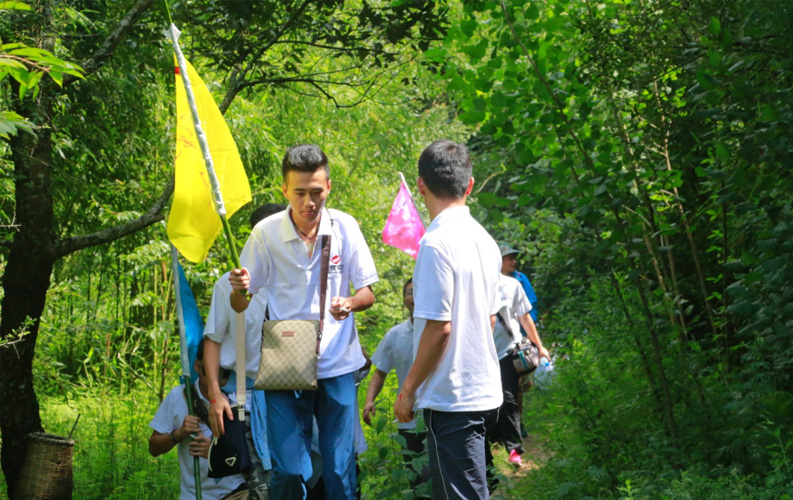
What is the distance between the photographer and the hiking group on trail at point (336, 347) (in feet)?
14.3

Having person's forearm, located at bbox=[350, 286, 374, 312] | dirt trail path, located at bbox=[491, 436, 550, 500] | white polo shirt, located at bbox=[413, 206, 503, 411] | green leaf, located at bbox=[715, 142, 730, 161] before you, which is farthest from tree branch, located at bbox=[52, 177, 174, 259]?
green leaf, located at bbox=[715, 142, 730, 161]

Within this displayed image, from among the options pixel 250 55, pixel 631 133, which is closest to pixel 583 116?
pixel 631 133

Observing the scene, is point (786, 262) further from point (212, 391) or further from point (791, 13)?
point (212, 391)

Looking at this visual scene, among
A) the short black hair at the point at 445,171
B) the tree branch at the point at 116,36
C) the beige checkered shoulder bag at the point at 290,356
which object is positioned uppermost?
the tree branch at the point at 116,36

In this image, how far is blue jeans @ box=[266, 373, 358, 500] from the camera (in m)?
5.39

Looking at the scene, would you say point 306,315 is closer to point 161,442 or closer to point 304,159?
point 304,159

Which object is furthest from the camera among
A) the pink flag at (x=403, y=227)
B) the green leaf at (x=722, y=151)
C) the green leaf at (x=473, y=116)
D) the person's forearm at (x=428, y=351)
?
the pink flag at (x=403, y=227)

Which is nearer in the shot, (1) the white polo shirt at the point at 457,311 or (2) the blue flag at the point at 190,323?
(1) the white polo shirt at the point at 457,311

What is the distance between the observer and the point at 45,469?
7.31 meters

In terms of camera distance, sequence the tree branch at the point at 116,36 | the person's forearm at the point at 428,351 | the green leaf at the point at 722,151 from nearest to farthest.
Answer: the person's forearm at the point at 428,351, the green leaf at the point at 722,151, the tree branch at the point at 116,36

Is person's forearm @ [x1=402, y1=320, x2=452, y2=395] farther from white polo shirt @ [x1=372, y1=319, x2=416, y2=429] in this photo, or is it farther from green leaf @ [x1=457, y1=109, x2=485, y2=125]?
white polo shirt @ [x1=372, y1=319, x2=416, y2=429]

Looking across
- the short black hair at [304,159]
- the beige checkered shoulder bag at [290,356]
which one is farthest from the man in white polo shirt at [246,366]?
the short black hair at [304,159]

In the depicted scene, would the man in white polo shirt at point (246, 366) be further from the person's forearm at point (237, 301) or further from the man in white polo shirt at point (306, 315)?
the person's forearm at point (237, 301)

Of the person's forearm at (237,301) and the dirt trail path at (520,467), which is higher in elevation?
the person's forearm at (237,301)
